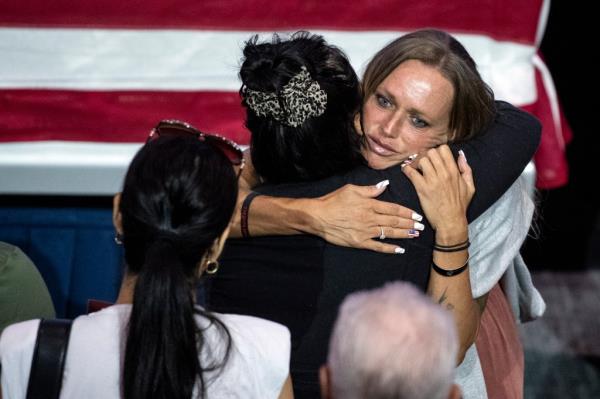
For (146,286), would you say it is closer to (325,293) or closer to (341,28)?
(325,293)

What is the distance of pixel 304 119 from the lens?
5.07 feet

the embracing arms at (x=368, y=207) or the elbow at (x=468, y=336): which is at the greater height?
the embracing arms at (x=368, y=207)

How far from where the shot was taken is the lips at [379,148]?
1.80m

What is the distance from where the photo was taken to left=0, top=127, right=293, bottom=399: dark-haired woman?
135cm

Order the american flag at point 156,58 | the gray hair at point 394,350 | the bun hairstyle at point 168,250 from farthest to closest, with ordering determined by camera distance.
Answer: the american flag at point 156,58
the bun hairstyle at point 168,250
the gray hair at point 394,350

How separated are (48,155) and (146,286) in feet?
5.03

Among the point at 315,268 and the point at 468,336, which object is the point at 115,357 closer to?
the point at 315,268

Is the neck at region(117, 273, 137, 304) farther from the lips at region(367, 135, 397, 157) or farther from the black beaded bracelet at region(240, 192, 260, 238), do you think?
the lips at region(367, 135, 397, 157)

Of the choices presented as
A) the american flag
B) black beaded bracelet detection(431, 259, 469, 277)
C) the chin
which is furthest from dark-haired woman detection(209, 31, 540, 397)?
the american flag

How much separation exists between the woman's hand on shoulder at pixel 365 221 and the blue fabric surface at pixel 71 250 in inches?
51.1

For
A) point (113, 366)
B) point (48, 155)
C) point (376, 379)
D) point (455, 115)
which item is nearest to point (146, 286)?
point (113, 366)

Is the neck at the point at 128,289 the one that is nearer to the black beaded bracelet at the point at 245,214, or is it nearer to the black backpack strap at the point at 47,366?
the black backpack strap at the point at 47,366

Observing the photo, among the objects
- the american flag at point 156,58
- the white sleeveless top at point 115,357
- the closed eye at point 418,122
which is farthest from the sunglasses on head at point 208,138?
the american flag at point 156,58

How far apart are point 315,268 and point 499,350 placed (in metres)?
0.54
